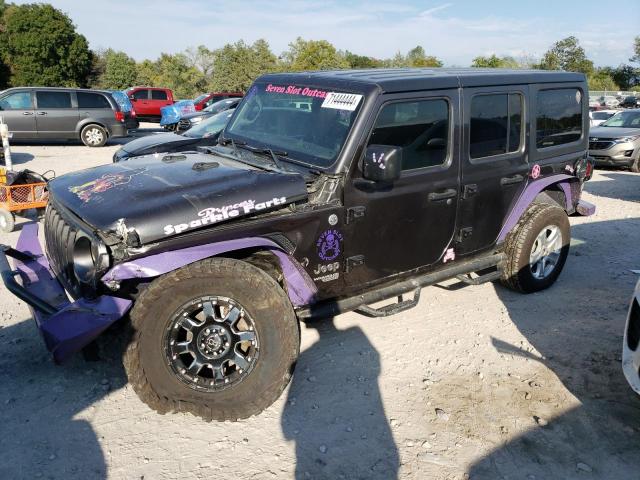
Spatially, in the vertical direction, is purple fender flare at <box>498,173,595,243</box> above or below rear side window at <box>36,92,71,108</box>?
below

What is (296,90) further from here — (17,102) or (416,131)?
(17,102)

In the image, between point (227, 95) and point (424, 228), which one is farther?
point (227, 95)

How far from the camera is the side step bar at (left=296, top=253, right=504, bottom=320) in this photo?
367 cm

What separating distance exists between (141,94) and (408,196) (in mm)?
24433

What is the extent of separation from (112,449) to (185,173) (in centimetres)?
174

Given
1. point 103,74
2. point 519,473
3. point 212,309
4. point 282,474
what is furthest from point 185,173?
point 103,74

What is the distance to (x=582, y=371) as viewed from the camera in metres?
3.91

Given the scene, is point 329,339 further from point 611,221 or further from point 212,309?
point 611,221

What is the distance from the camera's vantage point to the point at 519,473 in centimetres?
288

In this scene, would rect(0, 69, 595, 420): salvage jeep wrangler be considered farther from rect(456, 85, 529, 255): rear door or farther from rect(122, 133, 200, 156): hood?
rect(122, 133, 200, 156): hood

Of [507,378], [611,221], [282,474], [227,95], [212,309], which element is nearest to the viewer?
[282,474]

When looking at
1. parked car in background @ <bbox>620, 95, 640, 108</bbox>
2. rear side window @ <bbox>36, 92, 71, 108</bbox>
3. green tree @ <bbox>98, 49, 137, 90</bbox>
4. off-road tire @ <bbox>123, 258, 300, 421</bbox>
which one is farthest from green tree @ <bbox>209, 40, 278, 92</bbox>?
off-road tire @ <bbox>123, 258, 300, 421</bbox>

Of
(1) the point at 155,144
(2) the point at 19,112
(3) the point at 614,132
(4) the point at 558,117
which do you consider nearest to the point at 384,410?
(4) the point at 558,117

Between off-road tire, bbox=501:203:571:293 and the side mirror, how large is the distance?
1946 mm
